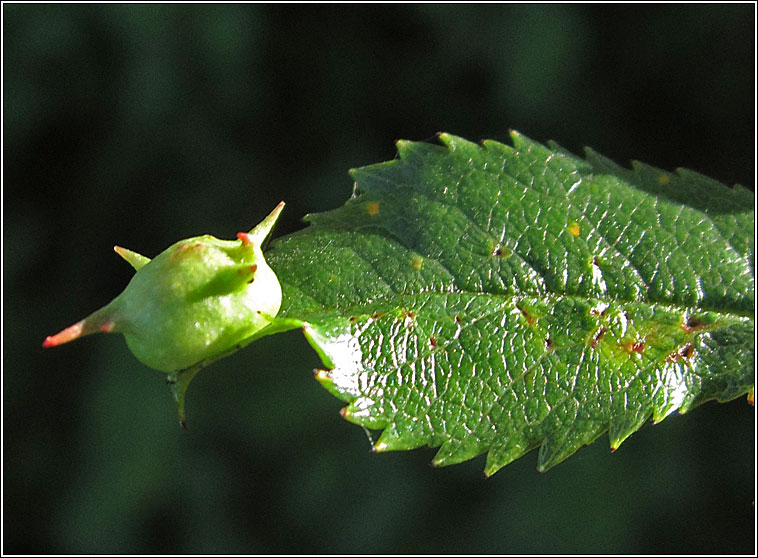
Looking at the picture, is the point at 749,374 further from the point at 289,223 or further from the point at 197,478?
the point at 197,478

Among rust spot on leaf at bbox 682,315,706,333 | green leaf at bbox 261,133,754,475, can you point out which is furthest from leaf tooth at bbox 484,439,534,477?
rust spot on leaf at bbox 682,315,706,333

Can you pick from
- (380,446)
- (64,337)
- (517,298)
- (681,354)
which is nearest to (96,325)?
(64,337)

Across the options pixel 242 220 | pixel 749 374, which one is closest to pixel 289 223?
pixel 242 220

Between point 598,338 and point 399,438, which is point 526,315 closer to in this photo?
point 598,338

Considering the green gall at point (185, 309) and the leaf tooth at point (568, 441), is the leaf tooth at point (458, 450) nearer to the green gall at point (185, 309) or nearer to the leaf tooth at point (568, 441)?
the leaf tooth at point (568, 441)

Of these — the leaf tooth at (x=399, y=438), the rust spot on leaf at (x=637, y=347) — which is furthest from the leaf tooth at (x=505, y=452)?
the rust spot on leaf at (x=637, y=347)

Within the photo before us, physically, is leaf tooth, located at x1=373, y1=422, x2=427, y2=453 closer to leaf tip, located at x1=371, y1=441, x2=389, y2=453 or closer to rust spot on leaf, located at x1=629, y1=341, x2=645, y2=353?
leaf tip, located at x1=371, y1=441, x2=389, y2=453
